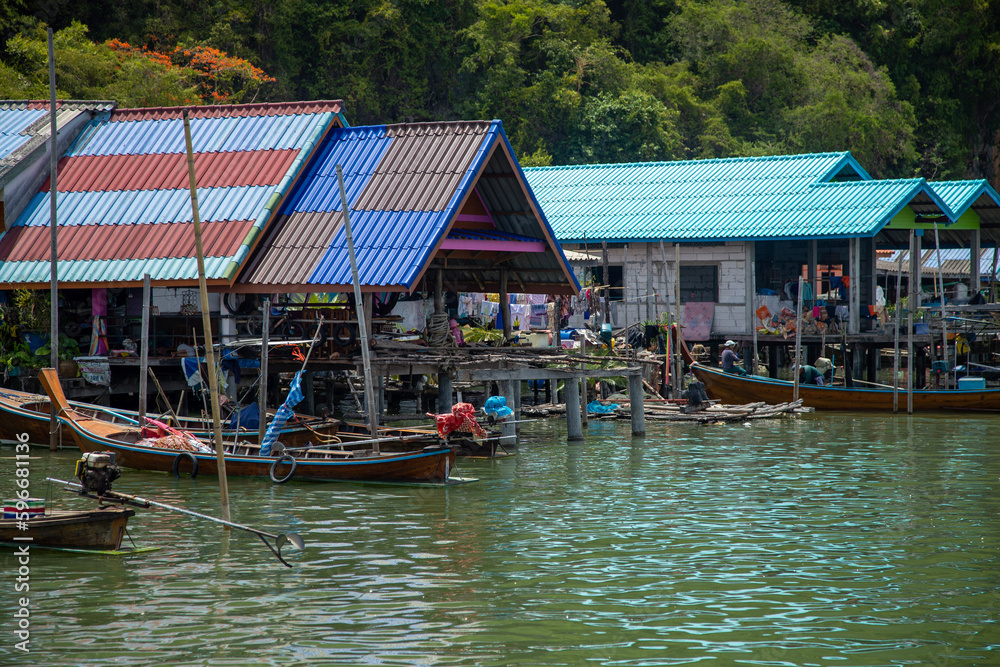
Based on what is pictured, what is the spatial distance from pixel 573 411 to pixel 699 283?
42.6ft

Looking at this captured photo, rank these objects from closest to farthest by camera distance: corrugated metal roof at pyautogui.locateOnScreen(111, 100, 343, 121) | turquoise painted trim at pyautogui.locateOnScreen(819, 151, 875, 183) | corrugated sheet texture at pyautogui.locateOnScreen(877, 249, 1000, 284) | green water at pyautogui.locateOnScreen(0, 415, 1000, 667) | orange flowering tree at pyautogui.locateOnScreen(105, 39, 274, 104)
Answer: green water at pyautogui.locateOnScreen(0, 415, 1000, 667) → corrugated metal roof at pyautogui.locateOnScreen(111, 100, 343, 121) → turquoise painted trim at pyautogui.locateOnScreen(819, 151, 875, 183) → orange flowering tree at pyautogui.locateOnScreen(105, 39, 274, 104) → corrugated sheet texture at pyautogui.locateOnScreen(877, 249, 1000, 284)

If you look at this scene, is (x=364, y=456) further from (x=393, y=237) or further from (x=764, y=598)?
(x=764, y=598)

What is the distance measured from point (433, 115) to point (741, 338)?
25834mm

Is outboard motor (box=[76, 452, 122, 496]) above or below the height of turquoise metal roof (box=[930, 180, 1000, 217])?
below

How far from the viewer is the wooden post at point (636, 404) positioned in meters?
24.5

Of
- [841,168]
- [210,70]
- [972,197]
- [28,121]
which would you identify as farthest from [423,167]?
[210,70]

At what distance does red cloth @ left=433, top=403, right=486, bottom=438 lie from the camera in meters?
19.4

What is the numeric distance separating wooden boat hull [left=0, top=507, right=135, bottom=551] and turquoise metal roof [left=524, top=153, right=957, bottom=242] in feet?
75.8

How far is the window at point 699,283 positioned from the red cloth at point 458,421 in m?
16.2

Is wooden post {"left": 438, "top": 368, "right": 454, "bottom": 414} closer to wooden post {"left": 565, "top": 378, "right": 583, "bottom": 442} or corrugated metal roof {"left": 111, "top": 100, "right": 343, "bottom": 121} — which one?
wooden post {"left": 565, "top": 378, "right": 583, "bottom": 442}

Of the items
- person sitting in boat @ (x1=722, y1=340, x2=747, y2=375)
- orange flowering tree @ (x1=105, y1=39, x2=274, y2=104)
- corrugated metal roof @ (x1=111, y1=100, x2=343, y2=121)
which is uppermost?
orange flowering tree @ (x1=105, y1=39, x2=274, y2=104)

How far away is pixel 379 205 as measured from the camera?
2373cm

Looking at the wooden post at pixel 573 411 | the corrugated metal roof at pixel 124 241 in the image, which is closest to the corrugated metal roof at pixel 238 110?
the corrugated metal roof at pixel 124 241

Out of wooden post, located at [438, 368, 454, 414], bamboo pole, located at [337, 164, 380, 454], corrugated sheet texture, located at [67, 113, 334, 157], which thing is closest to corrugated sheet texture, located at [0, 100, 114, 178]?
corrugated sheet texture, located at [67, 113, 334, 157]
